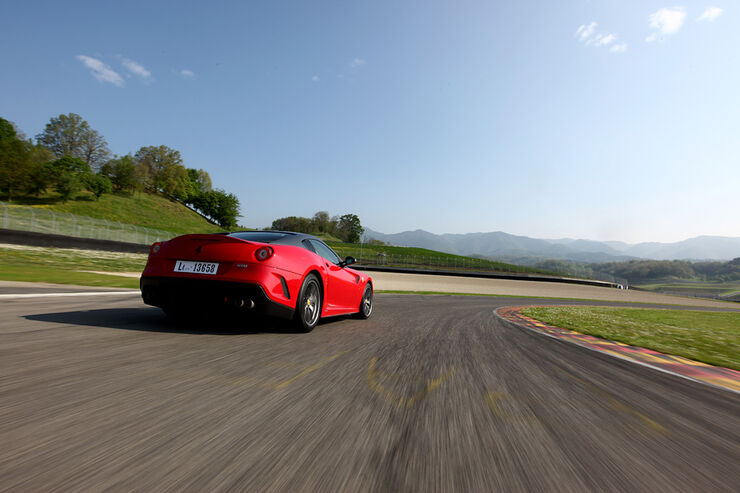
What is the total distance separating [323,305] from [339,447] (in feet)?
12.7

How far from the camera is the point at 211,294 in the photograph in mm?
4234

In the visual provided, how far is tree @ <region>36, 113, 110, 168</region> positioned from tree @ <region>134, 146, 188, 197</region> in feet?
40.6

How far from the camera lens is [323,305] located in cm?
557

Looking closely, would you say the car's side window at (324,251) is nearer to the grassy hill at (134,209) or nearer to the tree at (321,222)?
the grassy hill at (134,209)

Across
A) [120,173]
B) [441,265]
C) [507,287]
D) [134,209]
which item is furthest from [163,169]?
[507,287]

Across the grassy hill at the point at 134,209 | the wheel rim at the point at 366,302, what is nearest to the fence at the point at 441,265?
the grassy hill at the point at 134,209

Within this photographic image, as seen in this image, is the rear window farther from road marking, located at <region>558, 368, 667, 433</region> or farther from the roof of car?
road marking, located at <region>558, 368, 667, 433</region>

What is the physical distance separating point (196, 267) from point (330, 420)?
118 inches

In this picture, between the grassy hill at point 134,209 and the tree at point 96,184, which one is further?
the tree at point 96,184

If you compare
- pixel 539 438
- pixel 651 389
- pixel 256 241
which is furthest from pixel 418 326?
pixel 539 438

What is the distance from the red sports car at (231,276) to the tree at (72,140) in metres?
104

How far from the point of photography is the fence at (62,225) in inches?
1024

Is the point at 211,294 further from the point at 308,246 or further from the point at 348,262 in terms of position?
the point at 348,262

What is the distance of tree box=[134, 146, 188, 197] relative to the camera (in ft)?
338
